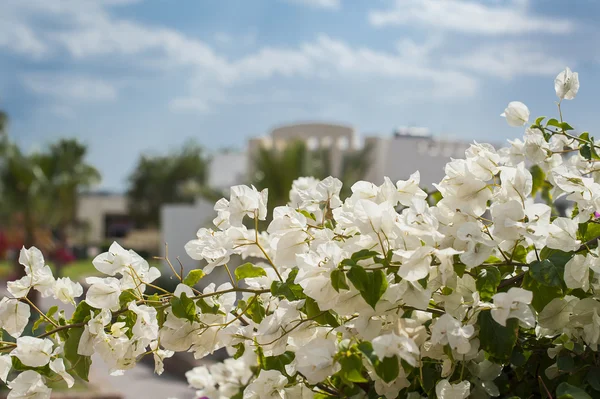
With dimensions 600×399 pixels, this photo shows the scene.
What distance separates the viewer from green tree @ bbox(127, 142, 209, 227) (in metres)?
38.2

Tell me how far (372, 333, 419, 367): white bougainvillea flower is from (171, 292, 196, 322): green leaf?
1.00 feet

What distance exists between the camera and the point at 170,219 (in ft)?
65.3

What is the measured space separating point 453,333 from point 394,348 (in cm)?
10

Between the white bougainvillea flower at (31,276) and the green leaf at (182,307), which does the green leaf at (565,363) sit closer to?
the green leaf at (182,307)

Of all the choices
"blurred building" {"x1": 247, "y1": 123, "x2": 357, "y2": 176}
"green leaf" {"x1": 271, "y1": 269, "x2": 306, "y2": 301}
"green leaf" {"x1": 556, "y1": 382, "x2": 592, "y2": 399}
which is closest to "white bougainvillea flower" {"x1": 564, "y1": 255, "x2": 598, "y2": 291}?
"green leaf" {"x1": 556, "y1": 382, "x2": 592, "y2": 399}

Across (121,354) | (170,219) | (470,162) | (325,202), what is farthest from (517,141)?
(170,219)

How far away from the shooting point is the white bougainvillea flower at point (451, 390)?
3.17 ft

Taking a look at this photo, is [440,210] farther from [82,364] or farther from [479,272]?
[82,364]

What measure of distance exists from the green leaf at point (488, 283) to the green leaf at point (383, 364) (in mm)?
179

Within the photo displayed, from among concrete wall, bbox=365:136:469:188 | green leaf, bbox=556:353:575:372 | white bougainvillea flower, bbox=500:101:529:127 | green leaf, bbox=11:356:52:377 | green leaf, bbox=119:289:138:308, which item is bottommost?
concrete wall, bbox=365:136:469:188

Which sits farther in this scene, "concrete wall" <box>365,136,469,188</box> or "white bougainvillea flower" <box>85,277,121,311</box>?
"concrete wall" <box>365,136,469,188</box>

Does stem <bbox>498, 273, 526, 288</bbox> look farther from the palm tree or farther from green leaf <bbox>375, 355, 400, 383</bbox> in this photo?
the palm tree

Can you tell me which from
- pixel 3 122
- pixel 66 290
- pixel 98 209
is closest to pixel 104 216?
pixel 98 209

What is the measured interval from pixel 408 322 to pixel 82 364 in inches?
19.1
